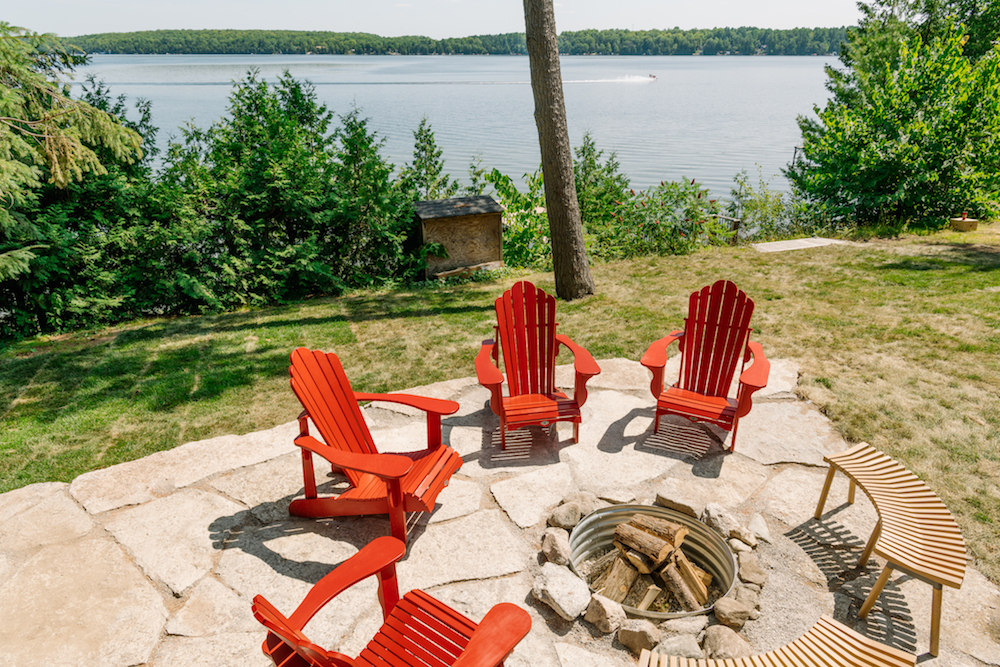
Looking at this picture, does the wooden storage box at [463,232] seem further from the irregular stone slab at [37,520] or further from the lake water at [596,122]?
the irregular stone slab at [37,520]

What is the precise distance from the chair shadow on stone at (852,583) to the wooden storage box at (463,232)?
6.01m

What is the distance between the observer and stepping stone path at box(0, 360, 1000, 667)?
250cm

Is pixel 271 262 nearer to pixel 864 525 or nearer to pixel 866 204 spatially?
pixel 864 525

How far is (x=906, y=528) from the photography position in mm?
2625

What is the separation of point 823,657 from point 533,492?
5.63 ft

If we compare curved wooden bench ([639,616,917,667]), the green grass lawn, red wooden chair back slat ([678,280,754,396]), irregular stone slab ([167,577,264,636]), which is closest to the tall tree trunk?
the green grass lawn

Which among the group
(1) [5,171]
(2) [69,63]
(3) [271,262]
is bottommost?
(3) [271,262]

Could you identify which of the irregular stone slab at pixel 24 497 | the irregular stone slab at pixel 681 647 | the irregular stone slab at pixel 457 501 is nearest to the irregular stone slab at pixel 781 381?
the irregular stone slab at pixel 457 501

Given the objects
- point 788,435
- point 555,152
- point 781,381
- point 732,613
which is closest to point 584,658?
point 732,613

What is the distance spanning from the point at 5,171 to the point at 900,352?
7.34 meters

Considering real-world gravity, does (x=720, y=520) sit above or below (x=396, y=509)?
below

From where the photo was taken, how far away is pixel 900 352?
5141 mm

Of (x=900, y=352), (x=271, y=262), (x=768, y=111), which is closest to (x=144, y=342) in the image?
(x=271, y=262)

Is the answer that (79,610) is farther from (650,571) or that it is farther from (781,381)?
(781,381)
